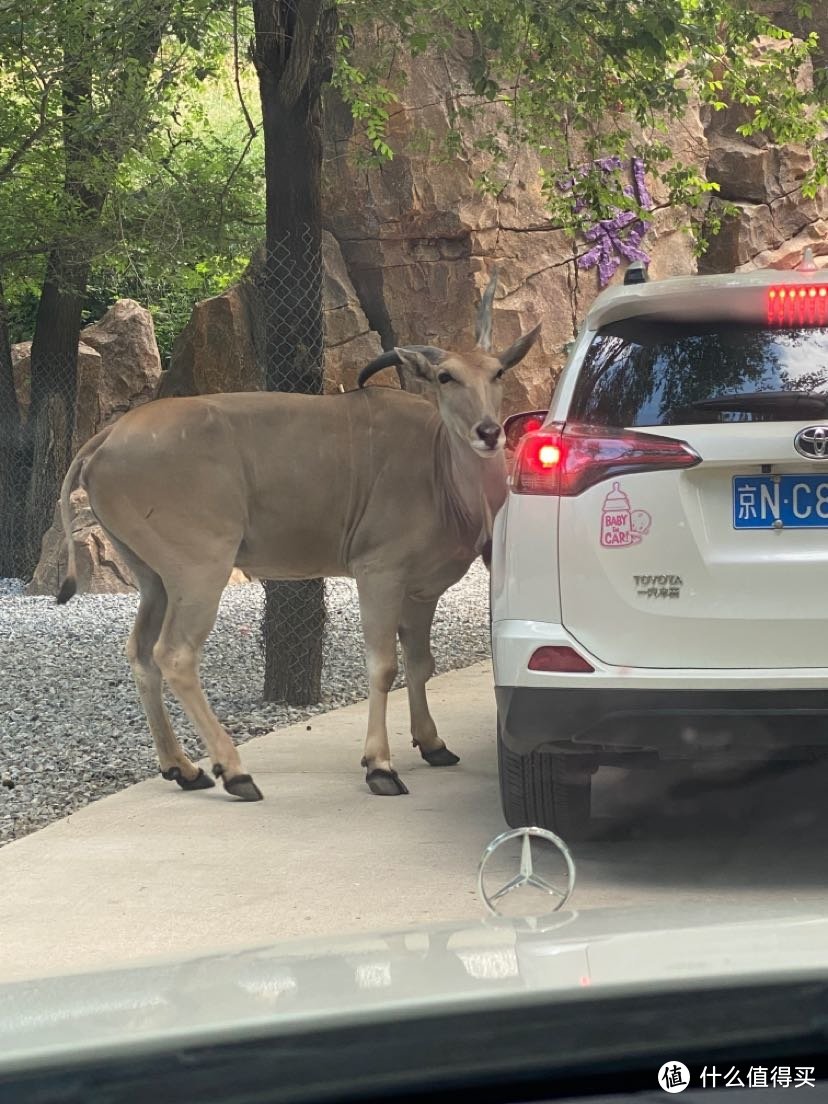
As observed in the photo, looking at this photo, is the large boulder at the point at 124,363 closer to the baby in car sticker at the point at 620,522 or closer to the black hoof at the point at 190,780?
the black hoof at the point at 190,780

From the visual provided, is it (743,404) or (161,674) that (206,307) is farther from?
(743,404)

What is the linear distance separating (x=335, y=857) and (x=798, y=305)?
2.55m

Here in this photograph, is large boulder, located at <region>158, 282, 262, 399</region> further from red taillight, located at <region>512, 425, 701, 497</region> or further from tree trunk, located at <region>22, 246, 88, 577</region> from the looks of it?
red taillight, located at <region>512, 425, 701, 497</region>

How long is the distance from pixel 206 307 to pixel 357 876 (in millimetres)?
12914

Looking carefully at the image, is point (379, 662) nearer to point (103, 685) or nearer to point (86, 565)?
point (103, 685)

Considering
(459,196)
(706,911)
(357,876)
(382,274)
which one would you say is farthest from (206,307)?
(706,911)

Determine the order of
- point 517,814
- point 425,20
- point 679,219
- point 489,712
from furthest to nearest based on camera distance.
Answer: point 679,219
point 425,20
point 489,712
point 517,814

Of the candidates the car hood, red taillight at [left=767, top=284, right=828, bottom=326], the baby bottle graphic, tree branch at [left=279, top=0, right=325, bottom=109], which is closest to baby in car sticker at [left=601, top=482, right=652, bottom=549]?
the baby bottle graphic

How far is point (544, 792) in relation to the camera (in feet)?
17.4

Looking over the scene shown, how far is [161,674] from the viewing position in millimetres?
7137

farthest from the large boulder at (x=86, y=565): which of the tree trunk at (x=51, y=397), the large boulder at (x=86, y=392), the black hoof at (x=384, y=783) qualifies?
the black hoof at (x=384, y=783)

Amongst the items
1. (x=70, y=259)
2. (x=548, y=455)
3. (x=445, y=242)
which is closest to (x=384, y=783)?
(x=548, y=455)

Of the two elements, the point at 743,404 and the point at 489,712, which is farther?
the point at 489,712

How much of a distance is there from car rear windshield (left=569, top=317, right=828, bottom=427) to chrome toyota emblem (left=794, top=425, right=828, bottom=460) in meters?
0.09
